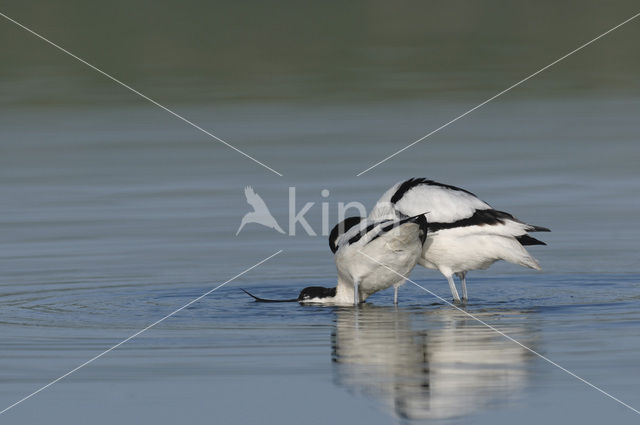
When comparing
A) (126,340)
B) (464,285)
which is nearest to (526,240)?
(464,285)

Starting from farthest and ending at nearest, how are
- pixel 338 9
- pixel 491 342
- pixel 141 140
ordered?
pixel 338 9 → pixel 141 140 → pixel 491 342

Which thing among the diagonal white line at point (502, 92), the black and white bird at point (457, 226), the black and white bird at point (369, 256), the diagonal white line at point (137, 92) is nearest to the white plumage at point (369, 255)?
the black and white bird at point (369, 256)

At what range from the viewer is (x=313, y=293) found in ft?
35.8

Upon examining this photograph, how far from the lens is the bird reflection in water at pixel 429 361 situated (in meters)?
7.43

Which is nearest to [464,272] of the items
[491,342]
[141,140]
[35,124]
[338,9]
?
[491,342]

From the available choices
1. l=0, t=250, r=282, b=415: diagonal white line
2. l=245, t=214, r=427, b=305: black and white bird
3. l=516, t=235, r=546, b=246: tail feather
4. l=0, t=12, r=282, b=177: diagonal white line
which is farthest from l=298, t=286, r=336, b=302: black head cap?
l=0, t=12, r=282, b=177: diagonal white line

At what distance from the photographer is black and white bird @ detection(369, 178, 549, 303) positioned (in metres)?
10.9

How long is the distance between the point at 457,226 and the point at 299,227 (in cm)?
274

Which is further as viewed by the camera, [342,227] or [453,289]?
[342,227]

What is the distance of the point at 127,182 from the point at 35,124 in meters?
5.21

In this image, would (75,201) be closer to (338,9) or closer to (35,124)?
(35,124)

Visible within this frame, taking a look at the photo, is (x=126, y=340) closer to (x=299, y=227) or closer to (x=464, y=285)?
(x=464, y=285)

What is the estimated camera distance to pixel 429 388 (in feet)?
25.2

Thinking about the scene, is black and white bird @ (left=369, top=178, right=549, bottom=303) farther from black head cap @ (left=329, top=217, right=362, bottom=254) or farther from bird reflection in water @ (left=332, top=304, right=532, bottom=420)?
bird reflection in water @ (left=332, top=304, right=532, bottom=420)
